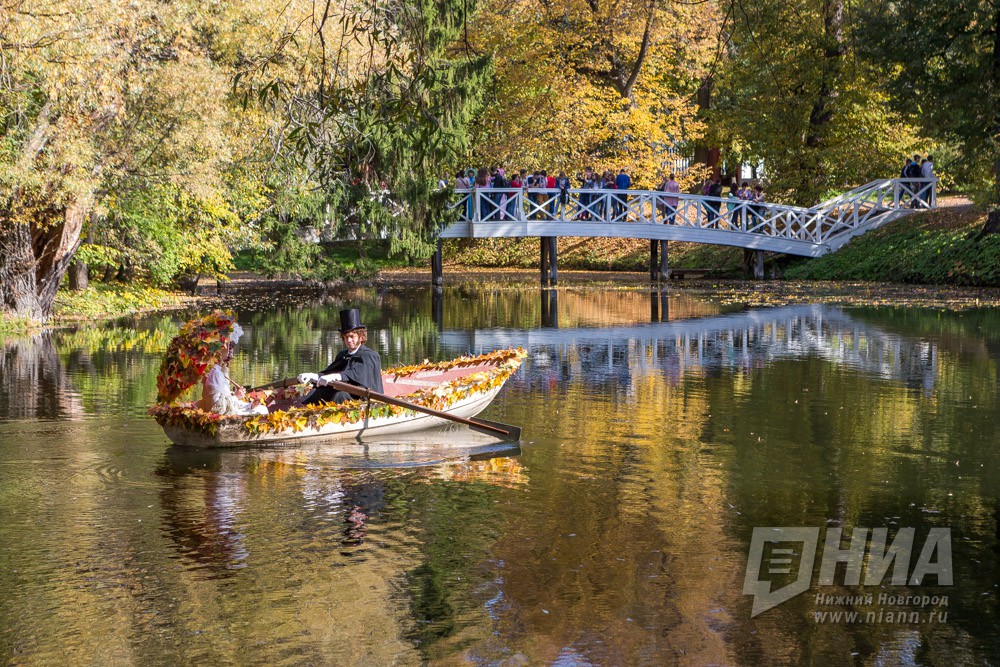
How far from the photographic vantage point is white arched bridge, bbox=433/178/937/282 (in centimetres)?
4003

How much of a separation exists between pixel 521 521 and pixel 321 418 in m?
3.55

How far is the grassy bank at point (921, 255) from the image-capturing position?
114 ft

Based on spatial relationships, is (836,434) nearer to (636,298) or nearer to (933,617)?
(933,617)

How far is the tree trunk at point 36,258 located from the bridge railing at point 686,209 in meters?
14.9

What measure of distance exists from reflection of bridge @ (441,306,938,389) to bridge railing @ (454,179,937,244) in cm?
1240

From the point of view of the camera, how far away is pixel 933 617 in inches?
307

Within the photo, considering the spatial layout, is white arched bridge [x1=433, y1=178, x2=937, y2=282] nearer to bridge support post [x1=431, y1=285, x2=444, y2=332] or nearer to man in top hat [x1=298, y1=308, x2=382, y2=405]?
bridge support post [x1=431, y1=285, x2=444, y2=332]

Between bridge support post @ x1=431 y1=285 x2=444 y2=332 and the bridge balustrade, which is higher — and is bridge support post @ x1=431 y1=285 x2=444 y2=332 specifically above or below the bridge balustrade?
below

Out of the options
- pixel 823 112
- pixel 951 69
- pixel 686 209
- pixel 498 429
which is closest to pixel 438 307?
pixel 686 209

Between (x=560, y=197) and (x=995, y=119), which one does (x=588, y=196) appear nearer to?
(x=560, y=197)

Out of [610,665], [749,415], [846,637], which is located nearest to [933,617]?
[846,637]

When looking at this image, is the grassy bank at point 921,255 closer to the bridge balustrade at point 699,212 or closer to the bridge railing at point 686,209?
the bridge balustrade at point 699,212

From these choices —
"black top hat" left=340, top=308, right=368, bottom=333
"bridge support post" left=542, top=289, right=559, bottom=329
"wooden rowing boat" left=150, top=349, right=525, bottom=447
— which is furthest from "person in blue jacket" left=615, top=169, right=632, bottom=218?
"black top hat" left=340, top=308, right=368, bottom=333

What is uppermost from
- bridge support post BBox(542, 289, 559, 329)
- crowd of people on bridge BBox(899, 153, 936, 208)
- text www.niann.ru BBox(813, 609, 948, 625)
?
crowd of people on bridge BBox(899, 153, 936, 208)
